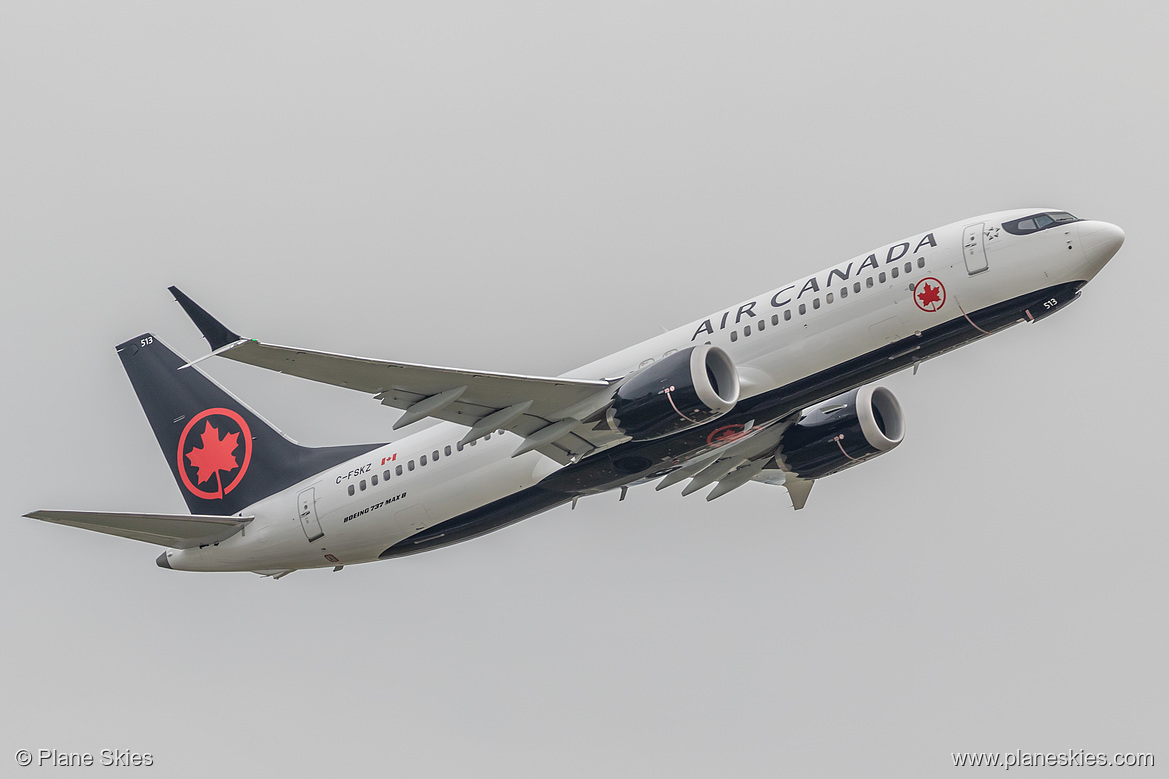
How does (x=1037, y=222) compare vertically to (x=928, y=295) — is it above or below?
above

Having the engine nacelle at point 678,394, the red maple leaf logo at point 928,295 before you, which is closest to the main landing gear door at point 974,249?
the red maple leaf logo at point 928,295

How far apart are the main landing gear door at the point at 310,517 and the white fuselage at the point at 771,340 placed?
0.15 feet

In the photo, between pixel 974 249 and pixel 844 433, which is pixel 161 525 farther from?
pixel 974 249

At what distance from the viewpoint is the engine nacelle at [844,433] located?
39469mm

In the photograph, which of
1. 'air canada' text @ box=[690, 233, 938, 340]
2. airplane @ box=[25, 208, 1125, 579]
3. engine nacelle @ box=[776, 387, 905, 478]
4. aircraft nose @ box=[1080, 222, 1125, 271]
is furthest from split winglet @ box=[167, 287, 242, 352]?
aircraft nose @ box=[1080, 222, 1125, 271]

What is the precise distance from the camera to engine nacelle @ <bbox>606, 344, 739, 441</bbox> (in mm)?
32344

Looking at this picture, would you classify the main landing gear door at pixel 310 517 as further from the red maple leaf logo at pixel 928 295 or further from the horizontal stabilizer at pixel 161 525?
the red maple leaf logo at pixel 928 295

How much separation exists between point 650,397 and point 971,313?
817 centimetres

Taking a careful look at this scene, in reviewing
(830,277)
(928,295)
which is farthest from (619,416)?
(928,295)

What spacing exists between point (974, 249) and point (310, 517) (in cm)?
1988

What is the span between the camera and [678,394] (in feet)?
106

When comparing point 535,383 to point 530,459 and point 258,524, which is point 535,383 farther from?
point 258,524

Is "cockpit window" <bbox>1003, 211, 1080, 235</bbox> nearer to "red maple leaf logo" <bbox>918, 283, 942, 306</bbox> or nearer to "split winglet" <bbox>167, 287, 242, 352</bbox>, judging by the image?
"red maple leaf logo" <bbox>918, 283, 942, 306</bbox>

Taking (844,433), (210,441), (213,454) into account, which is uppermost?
(210,441)
